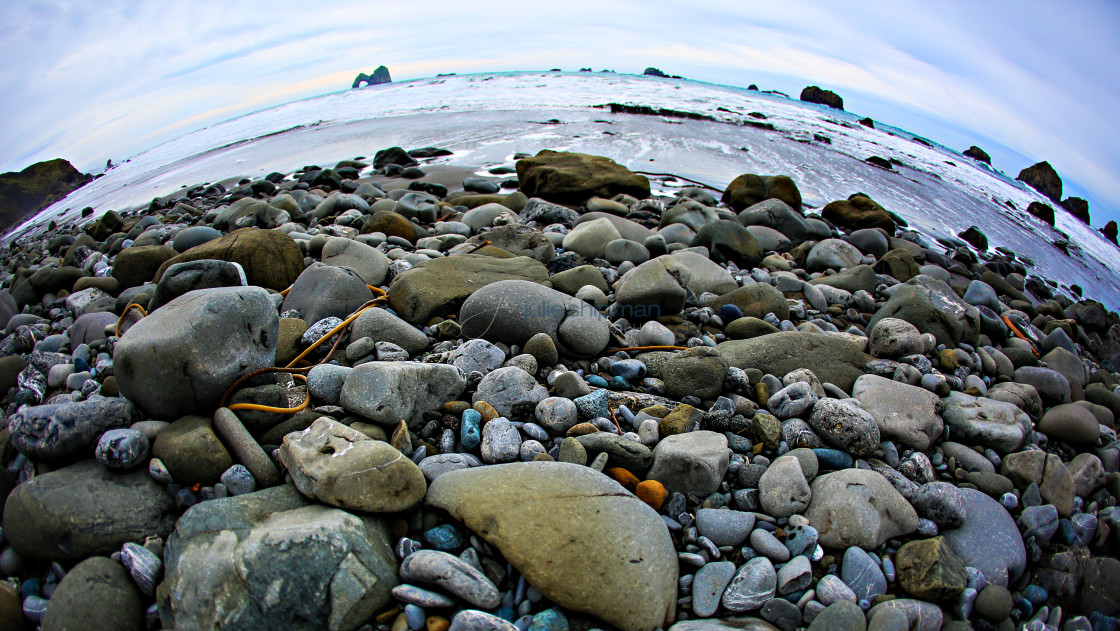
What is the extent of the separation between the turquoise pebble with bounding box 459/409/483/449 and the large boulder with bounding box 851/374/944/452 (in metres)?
2.12

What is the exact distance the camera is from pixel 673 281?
3611 mm

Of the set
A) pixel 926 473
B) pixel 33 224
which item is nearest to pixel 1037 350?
pixel 926 473

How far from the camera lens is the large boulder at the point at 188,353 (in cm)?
201

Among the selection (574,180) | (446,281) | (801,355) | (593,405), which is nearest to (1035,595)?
(801,355)

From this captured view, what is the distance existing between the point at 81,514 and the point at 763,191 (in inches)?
333

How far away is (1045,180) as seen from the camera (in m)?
7.84

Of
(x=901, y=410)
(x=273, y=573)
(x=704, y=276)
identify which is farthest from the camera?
(x=704, y=276)

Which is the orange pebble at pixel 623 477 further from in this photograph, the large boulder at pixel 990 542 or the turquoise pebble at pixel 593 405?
the large boulder at pixel 990 542

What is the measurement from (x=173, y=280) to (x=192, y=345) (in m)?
1.26

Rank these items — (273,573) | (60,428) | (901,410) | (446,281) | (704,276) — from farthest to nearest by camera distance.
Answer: (704,276), (446,281), (901,410), (60,428), (273,573)

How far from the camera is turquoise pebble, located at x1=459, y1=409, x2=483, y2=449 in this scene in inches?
84.0

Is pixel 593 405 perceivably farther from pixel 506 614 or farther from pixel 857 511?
pixel 857 511

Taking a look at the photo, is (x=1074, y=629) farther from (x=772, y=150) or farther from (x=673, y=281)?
(x=772, y=150)

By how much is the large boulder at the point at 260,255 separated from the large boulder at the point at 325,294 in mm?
489
